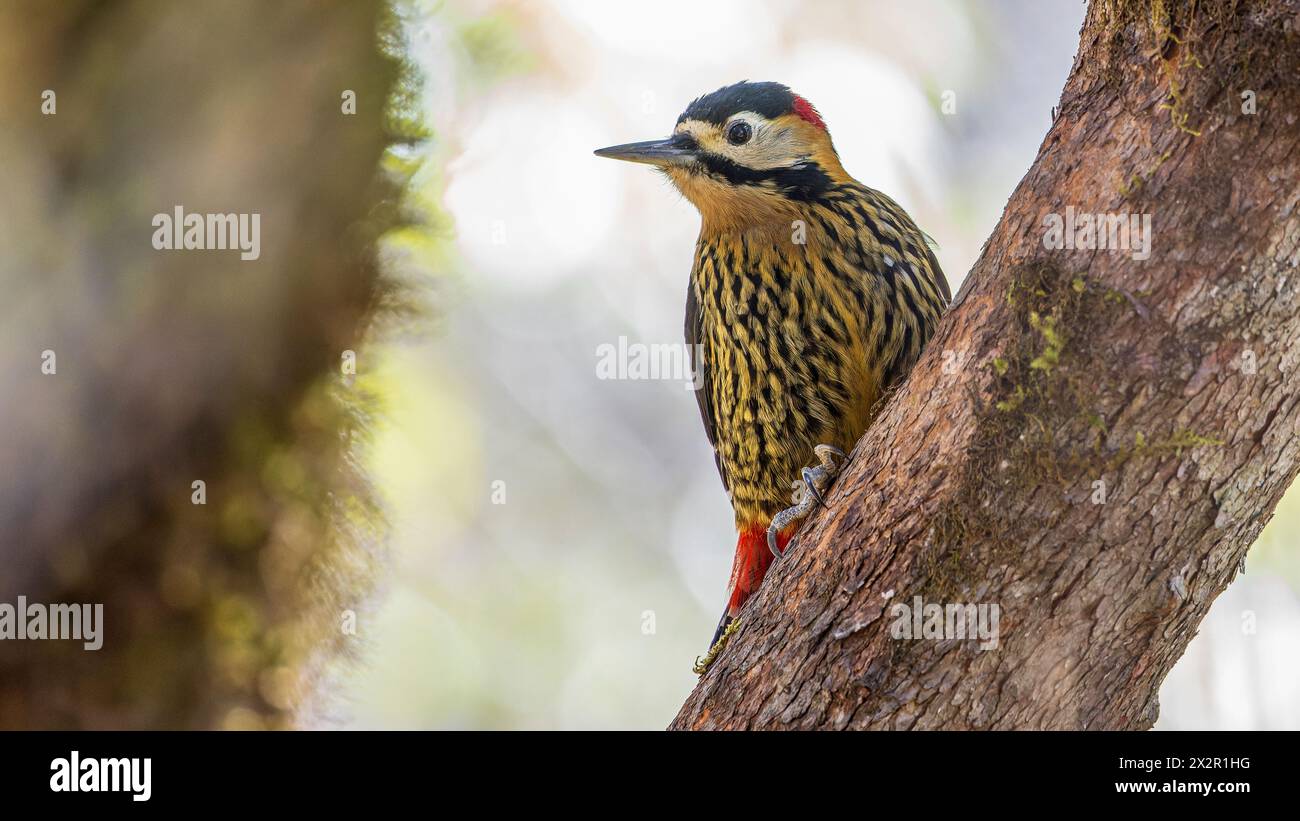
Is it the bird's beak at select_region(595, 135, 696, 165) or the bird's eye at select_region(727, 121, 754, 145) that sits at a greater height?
the bird's eye at select_region(727, 121, 754, 145)

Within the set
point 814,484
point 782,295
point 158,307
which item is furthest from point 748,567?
point 158,307

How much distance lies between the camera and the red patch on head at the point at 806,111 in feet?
10.7

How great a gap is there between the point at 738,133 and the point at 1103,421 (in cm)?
170

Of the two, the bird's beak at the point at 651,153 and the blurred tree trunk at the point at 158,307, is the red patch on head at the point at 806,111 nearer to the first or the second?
the bird's beak at the point at 651,153

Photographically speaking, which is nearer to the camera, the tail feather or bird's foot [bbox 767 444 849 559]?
bird's foot [bbox 767 444 849 559]

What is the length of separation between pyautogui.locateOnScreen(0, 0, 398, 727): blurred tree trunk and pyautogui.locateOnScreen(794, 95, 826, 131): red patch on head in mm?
1337

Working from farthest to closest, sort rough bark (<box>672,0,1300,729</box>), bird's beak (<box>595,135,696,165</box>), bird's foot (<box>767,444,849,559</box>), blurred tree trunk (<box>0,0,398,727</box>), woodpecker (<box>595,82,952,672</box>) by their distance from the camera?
bird's beak (<box>595,135,696,165</box>) → blurred tree trunk (<box>0,0,398,727</box>) → woodpecker (<box>595,82,952,672</box>) → bird's foot (<box>767,444,849,559</box>) → rough bark (<box>672,0,1300,729</box>)

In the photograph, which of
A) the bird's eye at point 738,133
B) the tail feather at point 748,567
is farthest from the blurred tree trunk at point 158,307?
the tail feather at point 748,567

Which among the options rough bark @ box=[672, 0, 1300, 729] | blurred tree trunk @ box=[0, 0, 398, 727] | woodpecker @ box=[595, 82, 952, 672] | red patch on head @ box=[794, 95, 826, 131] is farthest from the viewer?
red patch on head @ box=[794, 95, 826, 131]

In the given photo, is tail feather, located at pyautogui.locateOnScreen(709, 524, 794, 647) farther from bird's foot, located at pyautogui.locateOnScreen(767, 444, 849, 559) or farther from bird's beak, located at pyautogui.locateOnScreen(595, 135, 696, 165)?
bird's beak, located at pyautogui.locateOnScreen(595, 135, 696, 165)

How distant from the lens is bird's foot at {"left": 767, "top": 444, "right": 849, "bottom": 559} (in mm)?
2572

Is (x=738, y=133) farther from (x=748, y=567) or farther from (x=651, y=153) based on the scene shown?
(x=748, y=567)

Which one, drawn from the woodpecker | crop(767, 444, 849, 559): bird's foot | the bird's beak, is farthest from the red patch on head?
crop(767, 444, 849, 559): bird's foot
